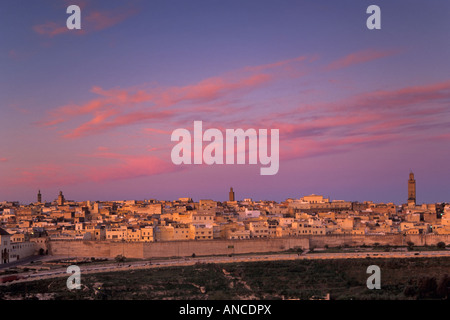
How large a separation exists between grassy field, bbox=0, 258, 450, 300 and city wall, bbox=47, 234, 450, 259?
4.80 meters

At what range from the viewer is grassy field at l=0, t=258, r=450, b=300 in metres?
18.1

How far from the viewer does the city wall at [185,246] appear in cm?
2867

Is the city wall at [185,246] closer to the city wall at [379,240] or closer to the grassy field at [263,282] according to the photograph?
the city wall at [379,240]

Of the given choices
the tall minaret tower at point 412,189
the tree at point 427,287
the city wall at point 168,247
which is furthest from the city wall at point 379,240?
the tall minaret tower at point 412,189

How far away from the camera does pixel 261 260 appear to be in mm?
25438

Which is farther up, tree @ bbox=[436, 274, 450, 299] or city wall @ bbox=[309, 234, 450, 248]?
city wall @ bbox=[309, 234, 450, 248]

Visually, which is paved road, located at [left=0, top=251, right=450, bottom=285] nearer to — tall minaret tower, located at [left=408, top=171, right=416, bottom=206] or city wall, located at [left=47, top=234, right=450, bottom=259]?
city wall, located at [left=47, top=234, right=450, bottom=259]

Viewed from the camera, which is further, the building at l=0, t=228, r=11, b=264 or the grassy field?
the building at l=0, t=228, r=11, b=264

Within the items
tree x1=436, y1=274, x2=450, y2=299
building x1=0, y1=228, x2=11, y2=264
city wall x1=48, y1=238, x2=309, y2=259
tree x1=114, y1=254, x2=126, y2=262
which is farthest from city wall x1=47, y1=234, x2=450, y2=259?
tree x1=436, y1=274, x2=450, y2=299

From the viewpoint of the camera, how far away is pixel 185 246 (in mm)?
29047

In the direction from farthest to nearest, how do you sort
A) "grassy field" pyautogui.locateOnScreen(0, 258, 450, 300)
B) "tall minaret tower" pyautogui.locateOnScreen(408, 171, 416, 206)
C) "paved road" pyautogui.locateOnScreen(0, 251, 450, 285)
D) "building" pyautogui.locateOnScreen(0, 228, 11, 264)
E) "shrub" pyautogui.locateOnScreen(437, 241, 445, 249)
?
"tall minaret tower" pyautogui.locateOnScreen(408, 171, 416, 206) < "shrub" pyautogui.locateOnScreen(437, 241, 445, 249) < "building" pyautogui.locateOnScreen(0, 228, 11, 264) < "paved road" pyautogui.locateOnScreen(0, 251, 450, 285) < "grassy field" pyautogui.locateOnScreen(0, 258, 450, 300)

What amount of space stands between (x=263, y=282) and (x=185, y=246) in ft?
28.4

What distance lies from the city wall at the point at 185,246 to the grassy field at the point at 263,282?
15.7 feet
